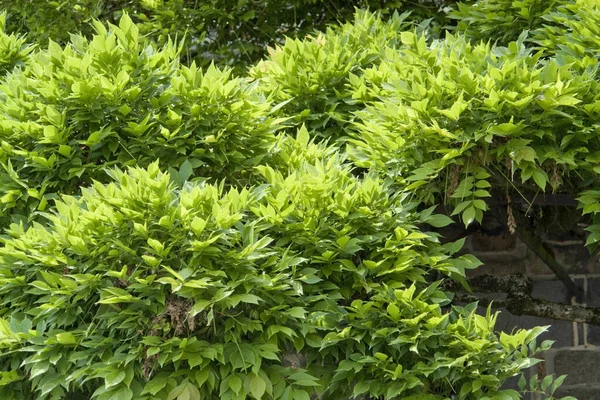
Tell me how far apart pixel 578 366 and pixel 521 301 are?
121 centimetres

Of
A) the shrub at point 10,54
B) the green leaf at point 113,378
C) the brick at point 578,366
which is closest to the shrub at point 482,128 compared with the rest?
the green leaf at point 113,378

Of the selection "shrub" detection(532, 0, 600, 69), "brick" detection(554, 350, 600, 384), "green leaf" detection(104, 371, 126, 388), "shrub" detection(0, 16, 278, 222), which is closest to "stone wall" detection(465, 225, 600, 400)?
Result: "brick" detection(554, 350, 600, 384)

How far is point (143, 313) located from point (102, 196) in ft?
1.35

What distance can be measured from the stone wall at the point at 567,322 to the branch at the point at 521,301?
140 mm

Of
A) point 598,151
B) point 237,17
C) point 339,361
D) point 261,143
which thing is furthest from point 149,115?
point 237,17

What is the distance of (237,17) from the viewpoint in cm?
534

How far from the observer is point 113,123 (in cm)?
329

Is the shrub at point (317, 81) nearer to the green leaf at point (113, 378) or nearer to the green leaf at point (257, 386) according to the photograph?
the green leaf at point (257, 386)

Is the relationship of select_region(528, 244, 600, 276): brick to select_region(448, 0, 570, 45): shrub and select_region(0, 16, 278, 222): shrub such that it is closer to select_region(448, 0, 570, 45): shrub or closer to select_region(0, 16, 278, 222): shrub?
select_region(448, 0, 570, 45): shrub

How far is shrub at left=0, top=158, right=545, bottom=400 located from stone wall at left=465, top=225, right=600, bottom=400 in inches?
97.6

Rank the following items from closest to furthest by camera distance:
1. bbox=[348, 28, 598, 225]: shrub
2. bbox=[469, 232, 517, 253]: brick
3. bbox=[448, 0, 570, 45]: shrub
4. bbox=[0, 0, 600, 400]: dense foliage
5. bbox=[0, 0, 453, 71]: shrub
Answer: bbox=[0, 0, 600, 400]: dense foliage, bbox=[348, 28, 598, 225]: shrub, bbox=[448, 0, 570, 45]: shrub, bbox=[0, 0, 453, 71]: shrub, bbox=[469, 232, 517, 253]: brick

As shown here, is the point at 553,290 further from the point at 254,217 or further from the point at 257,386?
the point at 257,386

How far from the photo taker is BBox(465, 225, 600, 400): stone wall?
557 cm

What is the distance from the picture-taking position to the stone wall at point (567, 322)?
219 inches
